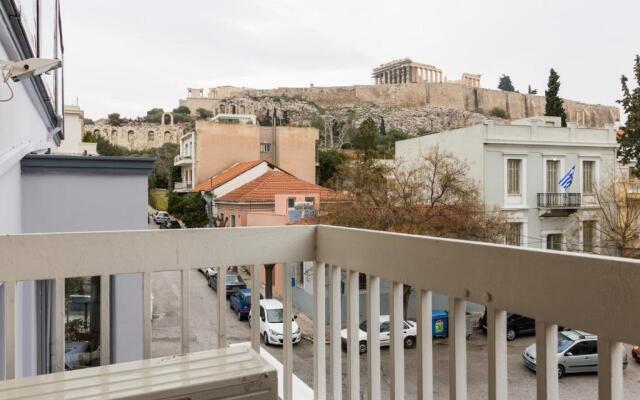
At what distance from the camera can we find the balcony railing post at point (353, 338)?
1070 millimetres

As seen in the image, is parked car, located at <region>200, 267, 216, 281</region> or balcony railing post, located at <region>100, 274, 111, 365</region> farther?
parked car, located at <region>200, 267, 216, 281</region>

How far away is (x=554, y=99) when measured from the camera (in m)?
13.9

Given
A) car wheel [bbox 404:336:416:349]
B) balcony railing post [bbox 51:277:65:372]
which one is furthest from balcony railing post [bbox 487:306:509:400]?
balcony railing post [bbox 51:277:65:372]

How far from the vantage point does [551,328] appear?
0.59 m

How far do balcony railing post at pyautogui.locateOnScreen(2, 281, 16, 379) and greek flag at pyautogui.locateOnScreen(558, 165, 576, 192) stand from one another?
1209 centimetres

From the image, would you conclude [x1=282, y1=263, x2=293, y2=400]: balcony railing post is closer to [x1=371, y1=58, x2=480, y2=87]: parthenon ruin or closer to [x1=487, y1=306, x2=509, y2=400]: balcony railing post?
[x1=487, y1=306, x2=509, y2=400]: balcony railing post

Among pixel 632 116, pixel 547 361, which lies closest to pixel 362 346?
pixel 547 361

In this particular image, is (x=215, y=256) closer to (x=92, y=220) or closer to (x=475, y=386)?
(x=475, y=386)

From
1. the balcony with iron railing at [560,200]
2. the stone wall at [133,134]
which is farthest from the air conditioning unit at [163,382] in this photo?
the stone wall at [133,134]

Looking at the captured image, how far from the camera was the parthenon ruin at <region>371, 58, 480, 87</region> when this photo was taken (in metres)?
29.0

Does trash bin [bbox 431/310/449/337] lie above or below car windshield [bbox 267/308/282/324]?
above

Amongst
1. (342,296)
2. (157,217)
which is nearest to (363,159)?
(157,217)

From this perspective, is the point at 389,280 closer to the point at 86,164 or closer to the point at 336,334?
the point at 336,334

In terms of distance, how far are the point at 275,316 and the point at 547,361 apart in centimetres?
94
